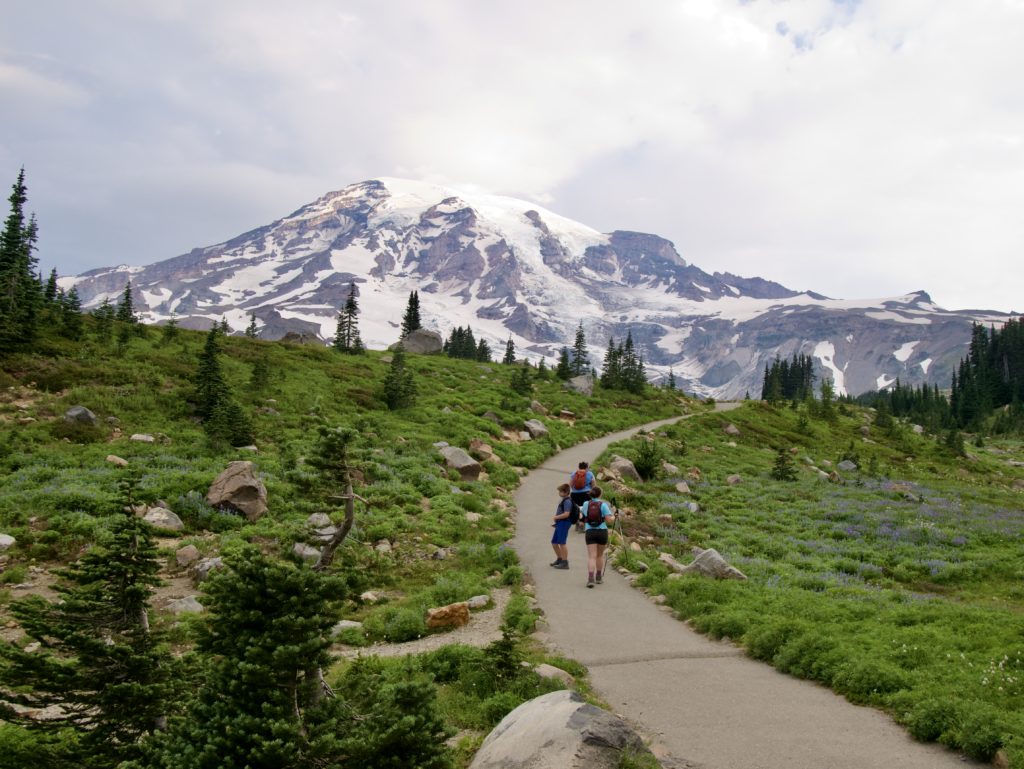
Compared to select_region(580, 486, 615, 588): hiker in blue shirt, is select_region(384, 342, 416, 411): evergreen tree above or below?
above

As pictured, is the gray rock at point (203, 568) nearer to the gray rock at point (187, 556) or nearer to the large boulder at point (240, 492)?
the gray rock at point (187, 556)

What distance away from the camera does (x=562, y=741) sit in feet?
20.4

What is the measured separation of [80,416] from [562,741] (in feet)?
77.9

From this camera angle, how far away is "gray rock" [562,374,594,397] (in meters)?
55.5

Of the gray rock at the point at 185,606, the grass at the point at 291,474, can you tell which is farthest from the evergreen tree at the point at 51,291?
the gray rock at the point at 185,606

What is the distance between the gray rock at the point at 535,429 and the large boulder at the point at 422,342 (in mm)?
36514

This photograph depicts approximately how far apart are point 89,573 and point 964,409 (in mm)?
138580

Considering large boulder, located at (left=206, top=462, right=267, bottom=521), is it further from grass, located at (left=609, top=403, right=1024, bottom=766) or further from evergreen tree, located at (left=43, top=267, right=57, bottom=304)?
evergreen tree, located at (left=43, top=267, right=57, bottom=304)

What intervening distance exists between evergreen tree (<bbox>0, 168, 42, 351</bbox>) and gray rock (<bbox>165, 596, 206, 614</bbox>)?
69.7 feet

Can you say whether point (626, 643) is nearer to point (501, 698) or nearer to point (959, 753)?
point (501, 698)

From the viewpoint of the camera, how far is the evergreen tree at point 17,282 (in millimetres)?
26266

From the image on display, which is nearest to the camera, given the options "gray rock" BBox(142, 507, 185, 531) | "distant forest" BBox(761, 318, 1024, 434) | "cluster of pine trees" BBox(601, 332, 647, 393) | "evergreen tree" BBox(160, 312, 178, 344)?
"gray rock" BBox(142, 507, 185, 531)

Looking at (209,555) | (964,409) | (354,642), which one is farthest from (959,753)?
(964,409)

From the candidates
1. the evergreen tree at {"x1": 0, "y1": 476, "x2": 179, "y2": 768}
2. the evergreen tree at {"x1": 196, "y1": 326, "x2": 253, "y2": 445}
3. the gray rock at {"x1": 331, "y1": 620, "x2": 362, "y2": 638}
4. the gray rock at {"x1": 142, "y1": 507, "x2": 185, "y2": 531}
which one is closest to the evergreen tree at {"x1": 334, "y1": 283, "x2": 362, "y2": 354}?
the evergreen tree at {"x1": 196, "y1": 326, "x2": 253, "y2": 445}
